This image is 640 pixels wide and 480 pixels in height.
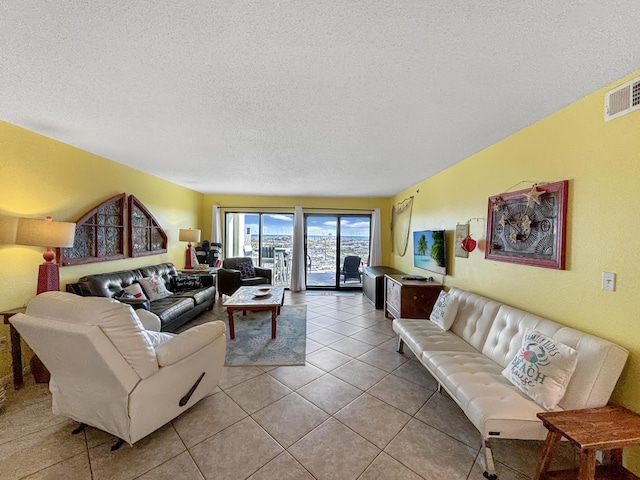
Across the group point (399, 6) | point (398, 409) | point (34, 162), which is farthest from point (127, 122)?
point (398, 409)

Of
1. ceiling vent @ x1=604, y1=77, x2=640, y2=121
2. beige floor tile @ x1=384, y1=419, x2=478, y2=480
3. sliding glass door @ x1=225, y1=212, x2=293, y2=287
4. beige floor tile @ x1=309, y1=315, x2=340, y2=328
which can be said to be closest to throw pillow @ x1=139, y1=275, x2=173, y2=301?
beige floor tile @ x1=309, y1=315, x2=340, y2=328

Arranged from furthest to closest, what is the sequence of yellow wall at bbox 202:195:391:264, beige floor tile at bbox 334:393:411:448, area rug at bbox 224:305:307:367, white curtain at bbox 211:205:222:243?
yellow wall at bbox 202:195:391:264 < white curtain at bbox 211:205:222:243 < area rug at bbox 224:305:307:367 < beige floor tile at bbox 334:393:411:448

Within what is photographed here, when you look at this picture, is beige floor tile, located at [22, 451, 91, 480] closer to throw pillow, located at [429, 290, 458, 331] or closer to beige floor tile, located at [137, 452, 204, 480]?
beige floor tile, located at [137, 452, 204, 480]

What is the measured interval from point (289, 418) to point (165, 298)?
2.75 metres

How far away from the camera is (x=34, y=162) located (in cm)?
256

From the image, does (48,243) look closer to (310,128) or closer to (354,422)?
(310,128)

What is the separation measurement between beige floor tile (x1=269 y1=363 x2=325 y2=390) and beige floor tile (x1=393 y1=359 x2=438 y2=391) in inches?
32.6

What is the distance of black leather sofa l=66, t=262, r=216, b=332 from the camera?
296 centimetres

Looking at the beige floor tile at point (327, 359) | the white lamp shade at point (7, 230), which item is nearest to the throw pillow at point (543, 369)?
the beige floor tile at point (327, 359)

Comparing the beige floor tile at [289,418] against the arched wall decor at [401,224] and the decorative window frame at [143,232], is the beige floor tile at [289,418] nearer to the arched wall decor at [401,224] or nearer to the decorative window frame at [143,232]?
the decorative window frame at [143,232]

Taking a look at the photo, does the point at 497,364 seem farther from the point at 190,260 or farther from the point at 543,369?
the point at 190,260

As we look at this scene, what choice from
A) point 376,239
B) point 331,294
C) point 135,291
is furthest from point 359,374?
point 376,239

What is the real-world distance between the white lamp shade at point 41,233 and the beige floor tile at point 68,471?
5.88ft

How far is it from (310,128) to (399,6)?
1350 mm
